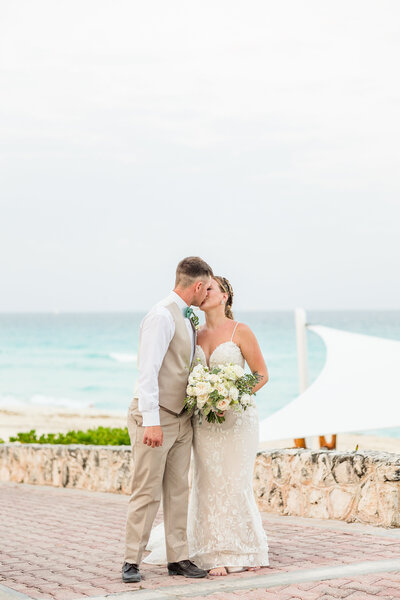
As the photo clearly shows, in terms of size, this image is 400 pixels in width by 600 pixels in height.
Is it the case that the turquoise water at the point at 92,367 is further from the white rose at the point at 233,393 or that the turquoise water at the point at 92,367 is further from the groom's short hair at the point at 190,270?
the groom's short hair at the point at 190,270

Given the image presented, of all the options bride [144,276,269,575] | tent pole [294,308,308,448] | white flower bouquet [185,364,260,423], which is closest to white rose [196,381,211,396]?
white flower bouquet [185,364,260,423]

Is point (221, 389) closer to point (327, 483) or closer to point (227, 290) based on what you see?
point (227, 290)

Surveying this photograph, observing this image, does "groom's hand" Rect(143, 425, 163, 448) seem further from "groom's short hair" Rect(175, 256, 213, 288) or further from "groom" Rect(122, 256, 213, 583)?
"groom's short hair" Rect(175, 256, 213, 288)

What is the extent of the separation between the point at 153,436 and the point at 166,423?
226mm

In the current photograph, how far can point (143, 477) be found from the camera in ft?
18.3

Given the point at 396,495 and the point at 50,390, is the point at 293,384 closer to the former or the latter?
the point at 50,390

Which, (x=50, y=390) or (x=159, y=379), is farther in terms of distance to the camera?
(x=50, y=390)

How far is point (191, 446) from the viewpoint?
19.6 feet

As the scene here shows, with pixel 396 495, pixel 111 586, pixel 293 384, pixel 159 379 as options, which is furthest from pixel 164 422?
pixel 293 384

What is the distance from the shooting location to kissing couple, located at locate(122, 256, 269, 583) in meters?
5.52

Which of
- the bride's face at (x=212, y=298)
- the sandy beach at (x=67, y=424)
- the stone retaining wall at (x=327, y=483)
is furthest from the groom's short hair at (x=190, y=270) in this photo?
the sandy beach at (x=67, y=424)

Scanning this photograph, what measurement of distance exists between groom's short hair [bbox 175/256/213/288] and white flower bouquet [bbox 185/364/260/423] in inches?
22.2

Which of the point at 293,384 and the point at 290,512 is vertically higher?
the point at 293,384

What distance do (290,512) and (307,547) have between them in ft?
5.33
